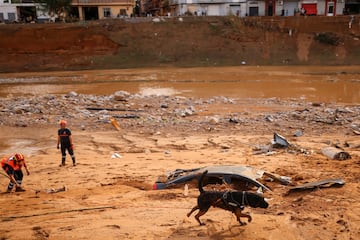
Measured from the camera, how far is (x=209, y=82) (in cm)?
2762

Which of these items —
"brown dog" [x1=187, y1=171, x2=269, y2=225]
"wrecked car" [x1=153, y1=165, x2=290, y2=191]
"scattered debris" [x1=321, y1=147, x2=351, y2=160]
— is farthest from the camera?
"scattered debris" [x1=321, y1=147, x2=351, y2=160]

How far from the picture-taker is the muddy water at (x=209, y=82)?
2312cm

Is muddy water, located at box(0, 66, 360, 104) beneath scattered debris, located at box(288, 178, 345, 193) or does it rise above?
beneath

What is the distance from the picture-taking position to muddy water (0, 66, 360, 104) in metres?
23.1

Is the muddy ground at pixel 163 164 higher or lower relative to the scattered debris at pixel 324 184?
lower

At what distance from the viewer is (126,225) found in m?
5.89

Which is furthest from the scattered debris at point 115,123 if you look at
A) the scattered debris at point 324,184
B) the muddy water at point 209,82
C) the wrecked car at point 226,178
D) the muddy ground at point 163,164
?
the muddy water at point 209,82

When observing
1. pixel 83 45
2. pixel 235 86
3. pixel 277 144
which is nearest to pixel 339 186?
pixel 277 144

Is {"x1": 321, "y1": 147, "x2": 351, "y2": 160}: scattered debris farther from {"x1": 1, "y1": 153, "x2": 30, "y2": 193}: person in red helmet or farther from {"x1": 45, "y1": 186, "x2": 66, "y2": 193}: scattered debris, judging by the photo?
{"x1": 1, "y1": 153, "x2": 30, "y2": 193}: person in red helmet

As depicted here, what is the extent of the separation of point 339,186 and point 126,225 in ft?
12.8

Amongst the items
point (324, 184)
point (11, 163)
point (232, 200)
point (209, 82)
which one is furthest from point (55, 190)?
point (209, 82)

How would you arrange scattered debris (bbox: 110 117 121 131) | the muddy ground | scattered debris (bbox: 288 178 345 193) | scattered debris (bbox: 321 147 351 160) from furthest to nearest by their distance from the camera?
1. scattered debris (bbox: 110 117 121 131)
2. scattered debris (bbox: 321 147 351 160)
3. scattered debris (bbox: 288 178 345 193)
4. the muddy ground

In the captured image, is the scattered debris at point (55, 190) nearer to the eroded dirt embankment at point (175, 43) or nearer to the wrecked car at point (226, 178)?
the wrecked car at point (226, 178)

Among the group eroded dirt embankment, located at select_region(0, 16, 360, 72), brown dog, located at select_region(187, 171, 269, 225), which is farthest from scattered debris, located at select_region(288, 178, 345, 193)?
eroded dirt embankment, located at select_region(0, 16, 360, 72)
